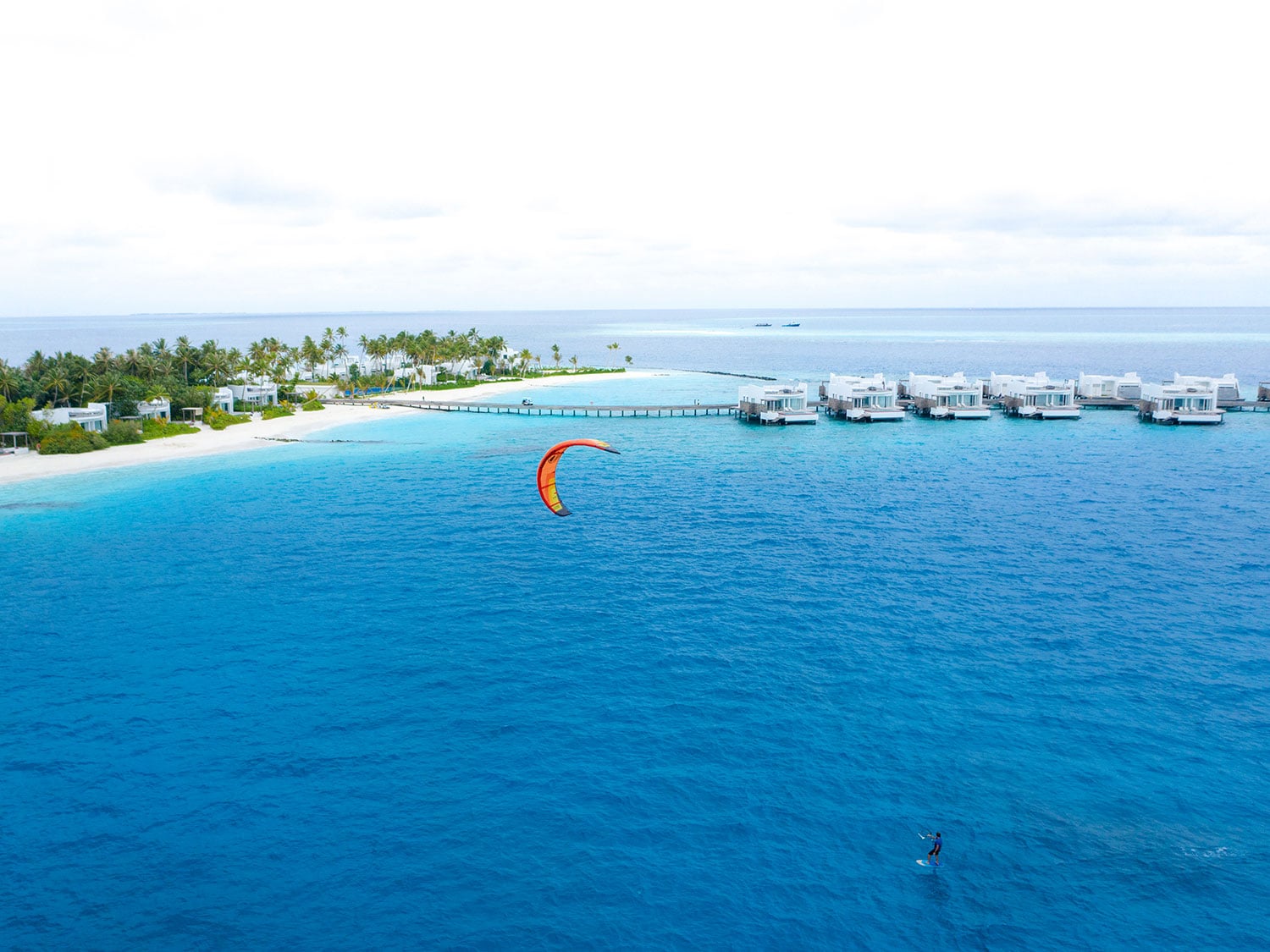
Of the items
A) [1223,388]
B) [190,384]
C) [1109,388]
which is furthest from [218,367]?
[1223,388]

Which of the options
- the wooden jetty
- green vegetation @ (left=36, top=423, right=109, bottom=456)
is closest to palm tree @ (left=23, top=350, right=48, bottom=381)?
green vegetation @ (left=36, top=423, right=109, bottom=456)

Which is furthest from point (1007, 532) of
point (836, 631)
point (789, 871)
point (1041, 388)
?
point (1041, 388)

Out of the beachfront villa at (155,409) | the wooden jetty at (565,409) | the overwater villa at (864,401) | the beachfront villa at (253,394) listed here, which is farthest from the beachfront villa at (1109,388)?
the beachfront villa at (155,409)

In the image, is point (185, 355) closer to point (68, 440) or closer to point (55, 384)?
point (55, 384)

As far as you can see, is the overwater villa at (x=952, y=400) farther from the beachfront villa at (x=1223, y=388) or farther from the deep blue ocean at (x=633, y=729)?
the deep blue ocean at (x=633, y=729)

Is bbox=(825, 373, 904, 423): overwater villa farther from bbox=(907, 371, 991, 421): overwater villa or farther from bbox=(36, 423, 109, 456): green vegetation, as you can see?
bbox=(36, 423, 109, 456): green vegetation
